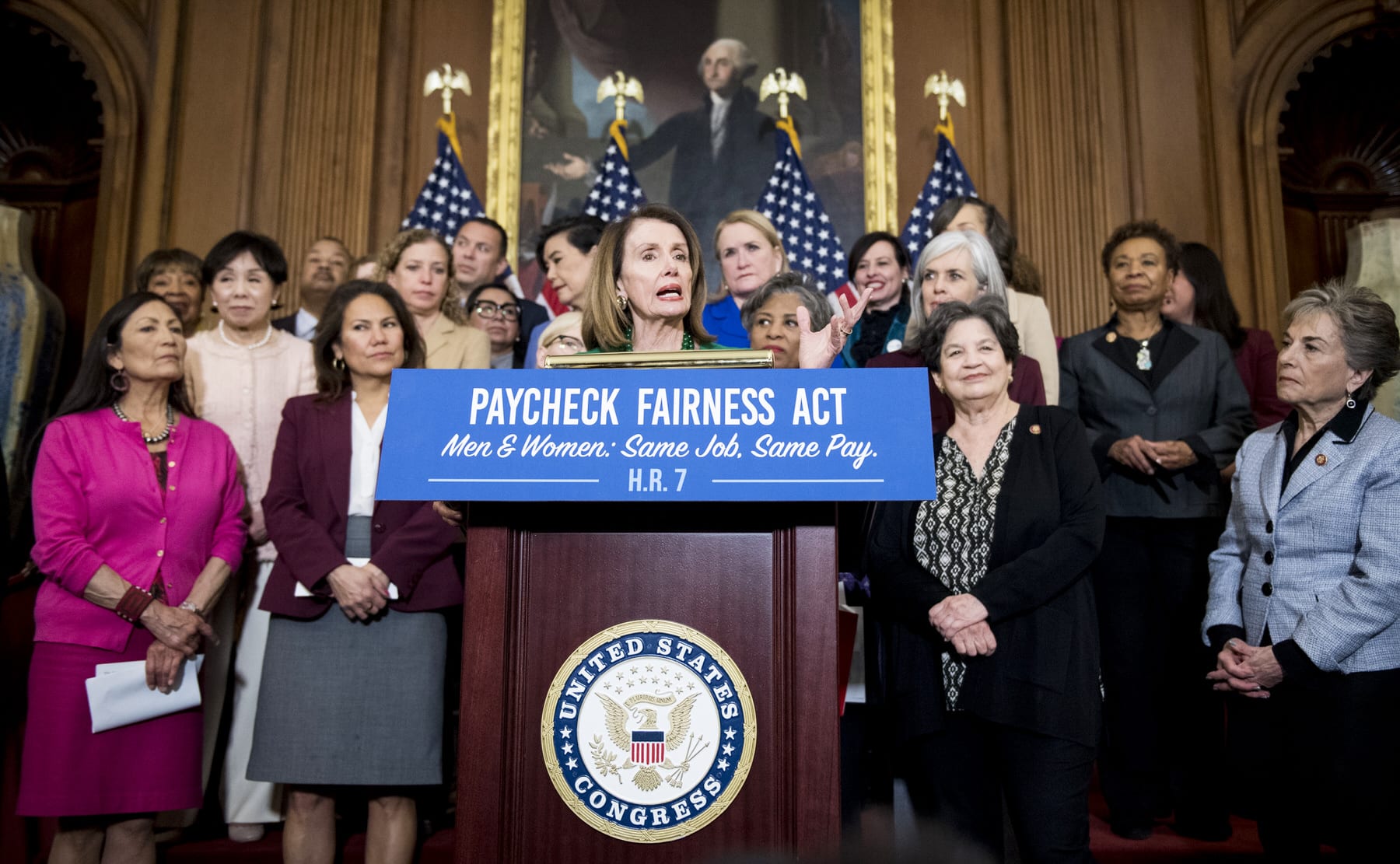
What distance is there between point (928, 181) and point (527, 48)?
261cm

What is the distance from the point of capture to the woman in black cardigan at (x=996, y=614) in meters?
2.72

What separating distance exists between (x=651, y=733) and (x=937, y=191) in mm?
5253

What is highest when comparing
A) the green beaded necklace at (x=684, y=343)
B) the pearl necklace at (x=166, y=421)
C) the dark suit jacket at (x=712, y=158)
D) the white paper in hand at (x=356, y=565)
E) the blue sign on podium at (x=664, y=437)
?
the dark suit jacket at (x=712, y=158)

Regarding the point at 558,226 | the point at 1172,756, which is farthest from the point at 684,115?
the point at 1172,756

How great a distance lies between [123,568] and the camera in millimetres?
3385

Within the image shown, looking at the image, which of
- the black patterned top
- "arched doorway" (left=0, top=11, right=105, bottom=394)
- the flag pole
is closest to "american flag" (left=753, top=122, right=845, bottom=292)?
the flag pole

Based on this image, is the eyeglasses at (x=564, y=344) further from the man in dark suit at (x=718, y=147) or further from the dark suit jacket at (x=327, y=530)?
the man in dark suit at (x=718, y=147)

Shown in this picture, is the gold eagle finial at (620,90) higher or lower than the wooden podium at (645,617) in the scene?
higher

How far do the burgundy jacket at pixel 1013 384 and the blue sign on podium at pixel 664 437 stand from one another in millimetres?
1631

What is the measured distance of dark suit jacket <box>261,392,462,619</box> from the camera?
3283 millimetres

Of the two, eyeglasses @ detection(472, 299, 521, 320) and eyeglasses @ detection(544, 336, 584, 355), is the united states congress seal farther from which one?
eyeglasses @ detection(472, 299, 521, 320)

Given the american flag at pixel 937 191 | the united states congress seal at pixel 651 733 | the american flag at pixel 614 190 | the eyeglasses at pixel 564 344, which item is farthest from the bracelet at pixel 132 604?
the american flag at pixel 937 191

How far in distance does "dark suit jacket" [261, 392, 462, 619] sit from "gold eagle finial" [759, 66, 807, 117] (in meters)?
4.12

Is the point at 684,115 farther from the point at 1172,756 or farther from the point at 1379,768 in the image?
the point at 1379,768
